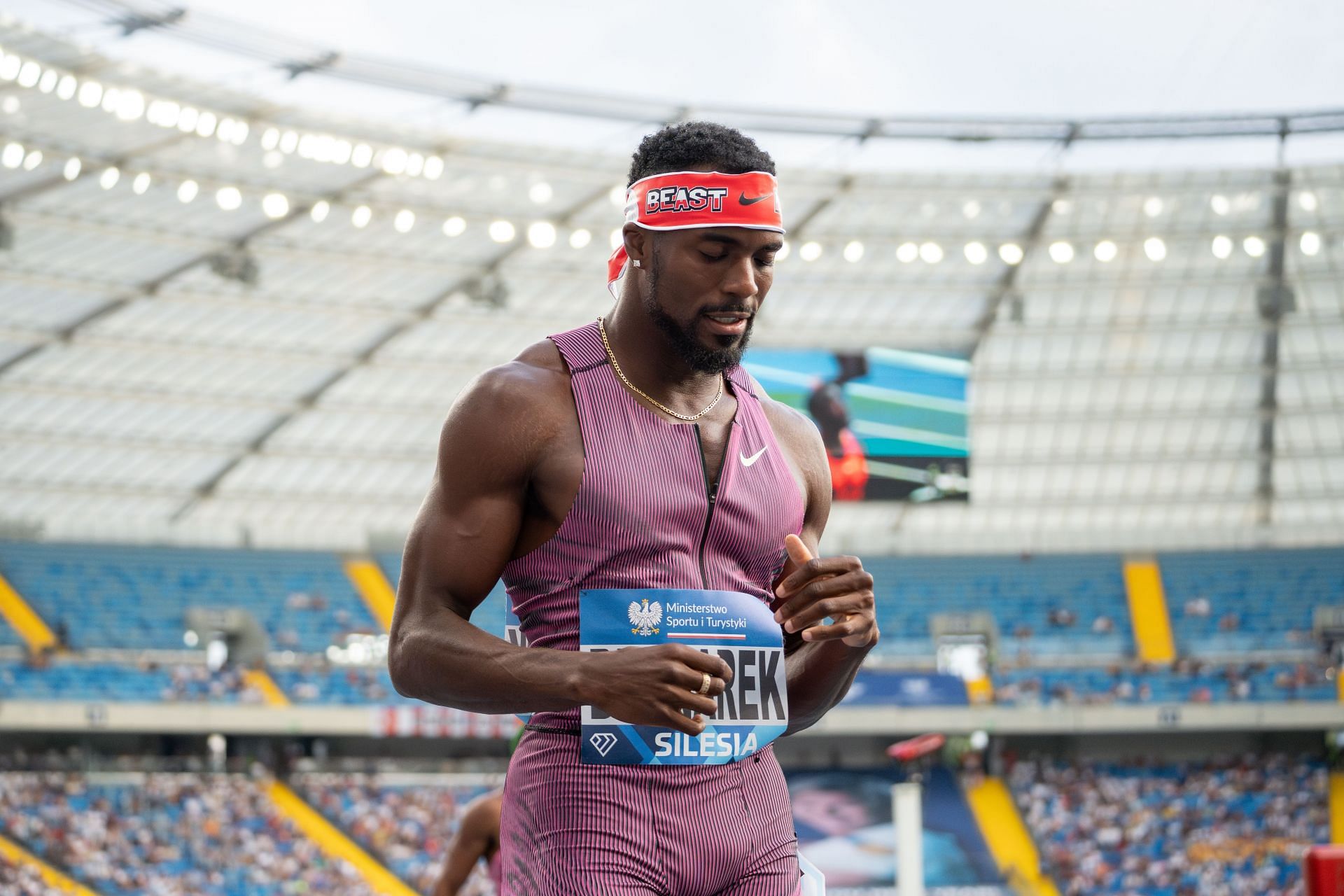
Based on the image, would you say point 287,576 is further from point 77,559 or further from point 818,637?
point 818,637

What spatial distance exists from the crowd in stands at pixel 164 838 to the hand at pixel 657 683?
2707 cm

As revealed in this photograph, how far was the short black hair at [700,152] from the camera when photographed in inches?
114

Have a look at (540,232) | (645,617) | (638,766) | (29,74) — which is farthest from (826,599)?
(540,232)

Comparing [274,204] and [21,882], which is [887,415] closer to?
[274,204]

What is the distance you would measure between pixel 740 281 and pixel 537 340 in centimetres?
2811

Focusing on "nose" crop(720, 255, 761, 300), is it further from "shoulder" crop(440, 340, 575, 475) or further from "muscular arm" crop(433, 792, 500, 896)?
"muscular arm" crop(433, 792, 500, 896)

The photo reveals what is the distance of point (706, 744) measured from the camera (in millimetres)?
2727

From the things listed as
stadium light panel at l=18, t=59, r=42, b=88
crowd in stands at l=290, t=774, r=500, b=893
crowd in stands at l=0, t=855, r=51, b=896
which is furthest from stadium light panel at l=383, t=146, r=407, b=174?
crowd in stands at l=0, t=855, r=51, b=896

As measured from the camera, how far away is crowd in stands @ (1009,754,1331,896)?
28.9 meters

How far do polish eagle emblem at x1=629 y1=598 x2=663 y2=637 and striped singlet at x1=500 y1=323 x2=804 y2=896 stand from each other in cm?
4

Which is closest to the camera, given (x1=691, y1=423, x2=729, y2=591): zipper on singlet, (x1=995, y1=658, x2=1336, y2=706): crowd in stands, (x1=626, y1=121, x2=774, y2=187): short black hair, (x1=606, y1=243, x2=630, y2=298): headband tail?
(x1=691, y1=423, x2=729, y2=591): zipper on singlet

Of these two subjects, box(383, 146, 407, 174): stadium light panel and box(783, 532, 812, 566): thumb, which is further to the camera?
box(383, 146, 407, 174): stadium light panel

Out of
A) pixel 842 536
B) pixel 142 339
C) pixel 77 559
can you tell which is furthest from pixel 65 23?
pixel 842 536

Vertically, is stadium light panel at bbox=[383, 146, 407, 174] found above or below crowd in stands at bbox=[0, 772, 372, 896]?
above
